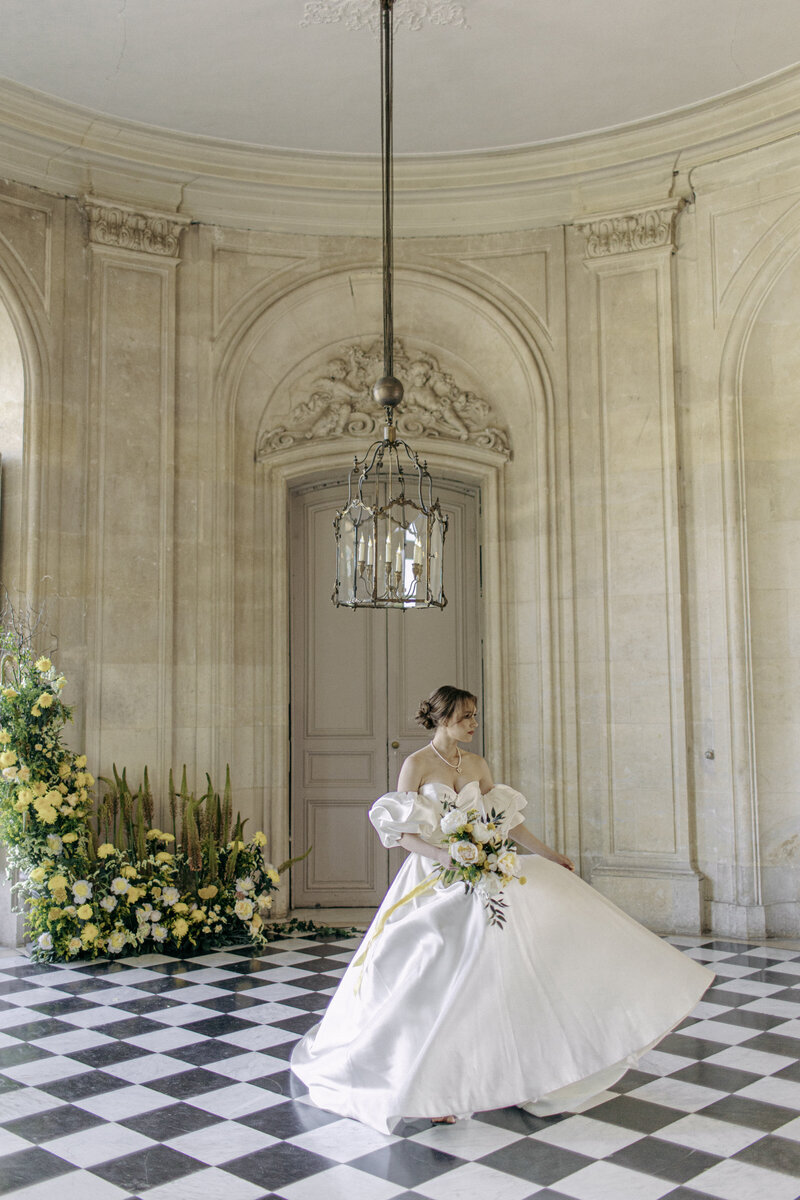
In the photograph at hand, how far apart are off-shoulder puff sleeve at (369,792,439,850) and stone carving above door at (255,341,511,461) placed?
4024 millimetres

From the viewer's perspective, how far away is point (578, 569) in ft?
24.7

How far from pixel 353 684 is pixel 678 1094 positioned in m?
4.33

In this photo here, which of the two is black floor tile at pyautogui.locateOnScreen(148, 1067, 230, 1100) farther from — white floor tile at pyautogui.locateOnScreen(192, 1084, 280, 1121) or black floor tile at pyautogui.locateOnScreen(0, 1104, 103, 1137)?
black floor tile at pyautogui.locateOnScreen(0, 1104, 103, 1137)

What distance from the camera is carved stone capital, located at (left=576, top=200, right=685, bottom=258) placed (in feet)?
24.3

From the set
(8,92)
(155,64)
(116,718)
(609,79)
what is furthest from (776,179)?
(116,718)

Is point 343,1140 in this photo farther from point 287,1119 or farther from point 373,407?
point 373,407

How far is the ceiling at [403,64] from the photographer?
5.97 metres

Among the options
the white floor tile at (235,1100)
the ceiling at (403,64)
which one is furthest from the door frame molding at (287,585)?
the white floor tile at (235,1100)

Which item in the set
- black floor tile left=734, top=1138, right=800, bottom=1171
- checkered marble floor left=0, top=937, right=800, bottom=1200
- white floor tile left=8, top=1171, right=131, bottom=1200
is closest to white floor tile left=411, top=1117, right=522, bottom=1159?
checkered marble floor left=0, top=937, right=800, bottom=1200

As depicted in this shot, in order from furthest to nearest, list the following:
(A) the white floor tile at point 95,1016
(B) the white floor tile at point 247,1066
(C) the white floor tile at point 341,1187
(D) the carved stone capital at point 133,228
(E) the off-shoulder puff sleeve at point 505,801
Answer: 1. (D) the carved stone capital at point 133,228
2. (A) the white floor tile at point 95,1016
3. (E) the off-shoulder puff sleeve at point 505,801
4. (B) the white floor tile at point 247,1066
5. (C) the white floor tile at point 341,1187

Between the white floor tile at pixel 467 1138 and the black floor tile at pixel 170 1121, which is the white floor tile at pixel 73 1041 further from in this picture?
the white floor tile at pixel 467 1138

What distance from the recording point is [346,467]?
7.96m

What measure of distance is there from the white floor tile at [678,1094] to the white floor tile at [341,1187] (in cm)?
122

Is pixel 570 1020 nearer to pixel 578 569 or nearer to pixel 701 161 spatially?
pixel 578 569
